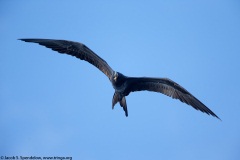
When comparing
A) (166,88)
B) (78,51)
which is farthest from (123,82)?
(78,51)

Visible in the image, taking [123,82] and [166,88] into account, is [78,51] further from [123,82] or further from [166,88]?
[166,88]

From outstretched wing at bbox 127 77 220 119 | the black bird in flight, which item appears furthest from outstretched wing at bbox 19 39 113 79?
outstretched wing at bbox 127 77 220 119

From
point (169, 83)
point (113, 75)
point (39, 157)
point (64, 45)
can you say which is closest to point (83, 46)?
point (64, 45)

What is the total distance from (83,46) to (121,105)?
8.07 feet

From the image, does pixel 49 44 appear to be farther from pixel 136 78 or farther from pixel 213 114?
pixel 213 114

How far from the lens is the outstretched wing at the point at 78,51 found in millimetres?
11328

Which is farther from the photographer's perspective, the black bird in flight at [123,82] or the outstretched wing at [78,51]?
the outstretched wing at [78,51]

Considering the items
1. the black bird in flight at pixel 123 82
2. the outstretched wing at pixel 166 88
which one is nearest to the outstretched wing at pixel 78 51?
the black bird in flight at pixel 123 82

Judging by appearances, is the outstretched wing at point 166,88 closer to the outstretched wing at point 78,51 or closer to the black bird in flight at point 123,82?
the black bird in flight at point 123,82

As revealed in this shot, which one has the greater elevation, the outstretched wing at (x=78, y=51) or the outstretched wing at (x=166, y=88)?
the outstretched wing at (x=78, y=51)

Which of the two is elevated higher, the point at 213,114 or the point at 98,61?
the point at 98,61

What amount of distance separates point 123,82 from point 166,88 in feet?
5.19

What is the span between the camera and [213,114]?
10469 millimetres

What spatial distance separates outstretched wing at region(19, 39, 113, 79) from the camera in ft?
37.2
